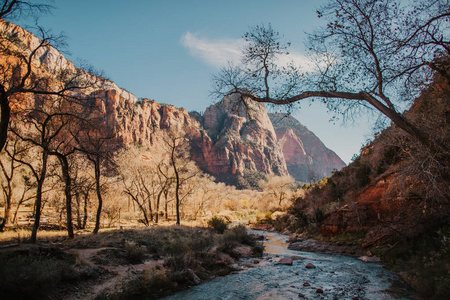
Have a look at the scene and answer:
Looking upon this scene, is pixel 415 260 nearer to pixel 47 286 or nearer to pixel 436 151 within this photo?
pixel 436 151

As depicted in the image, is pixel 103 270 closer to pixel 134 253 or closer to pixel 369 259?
pixel 134 253

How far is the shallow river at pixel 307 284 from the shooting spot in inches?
249

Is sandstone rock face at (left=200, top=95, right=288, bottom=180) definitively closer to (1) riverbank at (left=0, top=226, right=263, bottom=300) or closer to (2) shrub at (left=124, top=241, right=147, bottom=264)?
(1) riverbank at (left=0, top=226, right=263, bottom=300)

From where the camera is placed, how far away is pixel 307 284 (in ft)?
23.6

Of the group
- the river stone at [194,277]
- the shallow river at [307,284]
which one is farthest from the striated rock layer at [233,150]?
the river stone at [194,277]

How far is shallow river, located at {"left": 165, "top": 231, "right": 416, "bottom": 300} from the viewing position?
6.33 meters

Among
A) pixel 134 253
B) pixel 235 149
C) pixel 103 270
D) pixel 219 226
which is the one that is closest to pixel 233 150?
pixel 235 149

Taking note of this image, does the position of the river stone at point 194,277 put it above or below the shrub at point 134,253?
below

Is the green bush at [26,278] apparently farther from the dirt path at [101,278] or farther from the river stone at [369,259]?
the river stone at [369,259]

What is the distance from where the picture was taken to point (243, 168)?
142 metres

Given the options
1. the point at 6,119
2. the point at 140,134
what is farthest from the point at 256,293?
the point at 140,134

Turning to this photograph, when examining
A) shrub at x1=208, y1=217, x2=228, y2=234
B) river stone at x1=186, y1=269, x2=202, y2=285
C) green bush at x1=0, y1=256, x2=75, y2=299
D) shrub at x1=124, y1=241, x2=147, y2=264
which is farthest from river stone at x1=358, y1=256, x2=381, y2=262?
green bush at x1=0, y1=256, x2=75, y2=299

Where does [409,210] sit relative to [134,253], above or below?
above

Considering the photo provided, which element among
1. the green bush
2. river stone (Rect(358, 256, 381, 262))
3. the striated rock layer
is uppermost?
the striated rock layer
